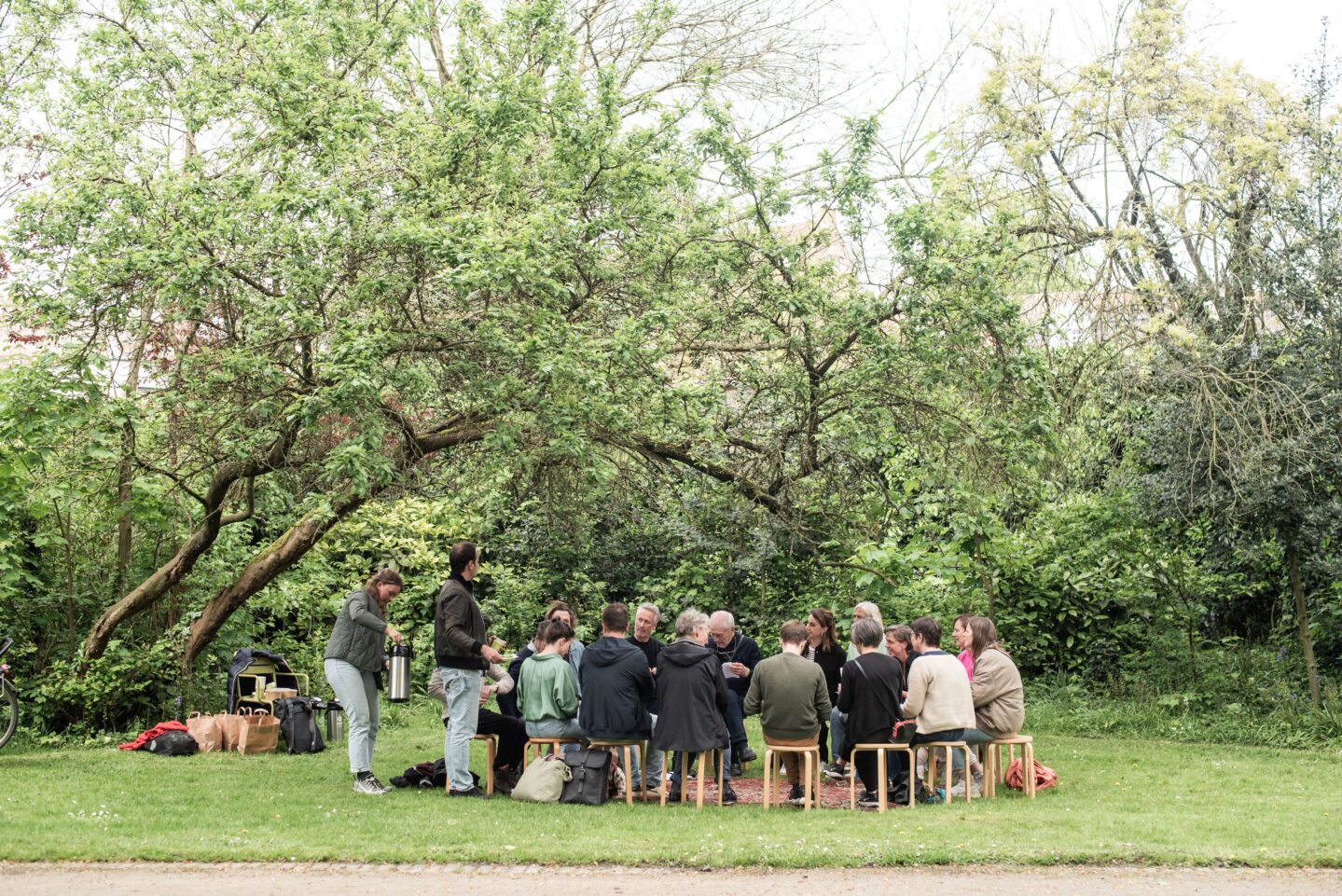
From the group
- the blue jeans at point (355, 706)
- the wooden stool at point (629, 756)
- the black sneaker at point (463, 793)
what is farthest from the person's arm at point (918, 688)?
the blue jeans at point (355, 706)

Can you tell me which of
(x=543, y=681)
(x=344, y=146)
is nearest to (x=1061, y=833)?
(x=543, y=681)

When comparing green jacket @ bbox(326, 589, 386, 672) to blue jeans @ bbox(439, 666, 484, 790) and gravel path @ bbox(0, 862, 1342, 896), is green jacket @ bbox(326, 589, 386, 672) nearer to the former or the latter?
blue jeans @ bbox(439, 666, 484, 790)

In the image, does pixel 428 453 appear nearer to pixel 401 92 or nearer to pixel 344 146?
pixel 344 146

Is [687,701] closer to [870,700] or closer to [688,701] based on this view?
[688,701]

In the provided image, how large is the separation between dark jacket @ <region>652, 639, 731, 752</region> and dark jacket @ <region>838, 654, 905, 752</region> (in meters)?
0.96

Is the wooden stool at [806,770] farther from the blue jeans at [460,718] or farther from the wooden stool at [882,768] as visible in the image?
the blue jeans at [460,718]

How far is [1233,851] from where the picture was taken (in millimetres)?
6988

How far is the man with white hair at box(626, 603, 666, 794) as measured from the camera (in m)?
9.41

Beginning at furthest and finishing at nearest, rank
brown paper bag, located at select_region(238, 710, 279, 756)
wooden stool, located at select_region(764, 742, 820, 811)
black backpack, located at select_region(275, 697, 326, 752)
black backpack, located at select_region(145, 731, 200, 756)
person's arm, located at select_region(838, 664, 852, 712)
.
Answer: black backpack, located at select_region(275, 697, 326, 752) → brown paper bag, located at select_region(238, 710, 279, 756) → black backpack, located at select_region(145, 731, 200, 756) → person's arm, located at select_region(838, 664, 852, 712) → wooden stool, located at select_region(764, 742, 820, 811)

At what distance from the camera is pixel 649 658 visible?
33.6 ft

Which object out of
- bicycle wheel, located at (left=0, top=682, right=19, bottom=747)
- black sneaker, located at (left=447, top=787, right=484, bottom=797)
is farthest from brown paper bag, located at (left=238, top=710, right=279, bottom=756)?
black sneaker, located at (left=447, top=787, right=484, bottom=797)

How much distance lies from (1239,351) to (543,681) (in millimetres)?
8027

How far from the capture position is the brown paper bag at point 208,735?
11757mm

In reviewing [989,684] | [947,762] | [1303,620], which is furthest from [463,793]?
[1303,620]
